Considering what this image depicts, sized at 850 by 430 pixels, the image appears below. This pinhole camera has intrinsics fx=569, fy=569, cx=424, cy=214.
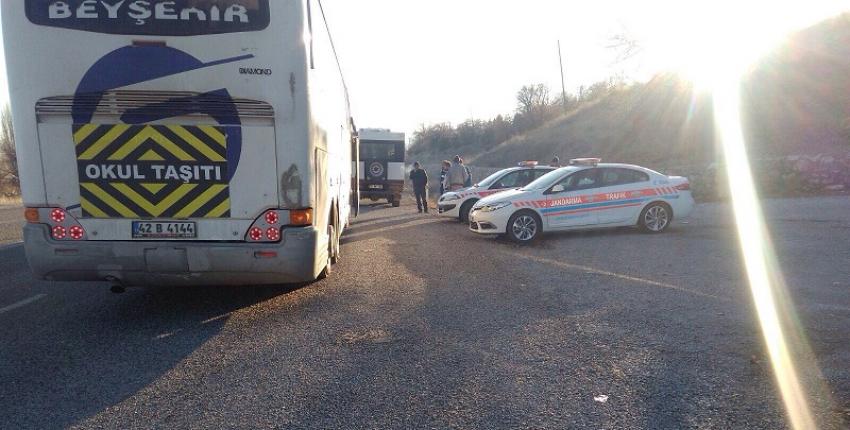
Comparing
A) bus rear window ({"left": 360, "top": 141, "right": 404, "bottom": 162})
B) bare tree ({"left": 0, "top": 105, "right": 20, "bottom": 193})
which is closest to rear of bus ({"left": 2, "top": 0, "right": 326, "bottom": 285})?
bus rear window ({"left": 360, "top": 141, "right": 404, "bottom": 162})

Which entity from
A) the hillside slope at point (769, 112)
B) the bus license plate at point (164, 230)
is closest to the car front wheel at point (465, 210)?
the bus license plate at point (164, 230)

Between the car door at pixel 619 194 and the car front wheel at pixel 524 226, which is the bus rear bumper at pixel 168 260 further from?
the car door at pixel 619 194

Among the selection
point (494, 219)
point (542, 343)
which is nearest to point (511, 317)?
point (542, 343)

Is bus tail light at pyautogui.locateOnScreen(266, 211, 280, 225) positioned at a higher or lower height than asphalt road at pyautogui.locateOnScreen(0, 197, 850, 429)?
higher

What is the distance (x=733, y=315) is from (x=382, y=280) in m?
4.05

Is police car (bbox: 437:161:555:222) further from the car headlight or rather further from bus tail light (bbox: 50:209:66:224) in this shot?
bus tail light (bbox: 50:209:66:224)

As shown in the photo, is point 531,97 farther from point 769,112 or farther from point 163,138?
point 163,138

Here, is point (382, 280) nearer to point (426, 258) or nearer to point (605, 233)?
point (426, 258)

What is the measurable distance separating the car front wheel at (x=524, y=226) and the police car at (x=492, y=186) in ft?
12.0

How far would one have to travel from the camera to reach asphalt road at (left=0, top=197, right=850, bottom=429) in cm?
346

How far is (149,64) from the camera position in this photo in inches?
199

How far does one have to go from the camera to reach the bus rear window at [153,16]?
4.92m

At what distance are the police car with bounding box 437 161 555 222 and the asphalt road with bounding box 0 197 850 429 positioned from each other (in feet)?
21.0

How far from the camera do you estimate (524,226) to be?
10844mm
